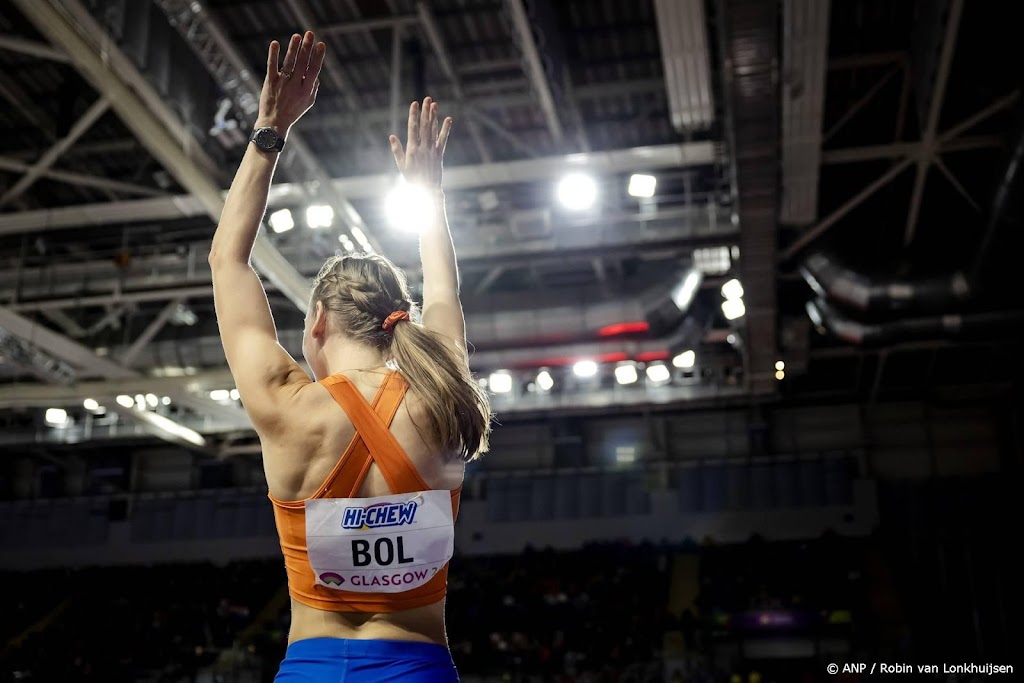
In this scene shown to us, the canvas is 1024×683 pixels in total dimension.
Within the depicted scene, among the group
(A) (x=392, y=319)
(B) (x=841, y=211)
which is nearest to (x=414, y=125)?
(A) (x=392, y=319)

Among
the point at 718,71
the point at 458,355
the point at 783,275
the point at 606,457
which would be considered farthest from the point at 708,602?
the point at 458,355

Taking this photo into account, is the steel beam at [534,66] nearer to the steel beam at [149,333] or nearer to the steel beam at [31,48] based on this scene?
the steel beam at [31,48]

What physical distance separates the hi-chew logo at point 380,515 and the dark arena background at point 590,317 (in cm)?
623

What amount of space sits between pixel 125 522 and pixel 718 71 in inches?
777

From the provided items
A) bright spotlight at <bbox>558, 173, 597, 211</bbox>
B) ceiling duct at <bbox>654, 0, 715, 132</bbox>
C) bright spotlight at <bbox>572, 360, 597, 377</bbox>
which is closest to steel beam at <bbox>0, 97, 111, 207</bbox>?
bright spotlight at <bbox>558, 173, 597, 211</bbox>

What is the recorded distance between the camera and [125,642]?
1995cm

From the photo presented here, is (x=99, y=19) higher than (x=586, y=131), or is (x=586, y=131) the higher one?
(x=586, y=131)

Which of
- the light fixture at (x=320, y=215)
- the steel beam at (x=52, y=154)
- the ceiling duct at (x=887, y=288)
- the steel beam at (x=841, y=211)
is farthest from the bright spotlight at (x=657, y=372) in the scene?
the steel beam at (x=52, y=154)

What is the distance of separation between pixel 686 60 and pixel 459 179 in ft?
10.8

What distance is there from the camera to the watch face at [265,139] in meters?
1.64

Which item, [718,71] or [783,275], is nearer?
[718,71]

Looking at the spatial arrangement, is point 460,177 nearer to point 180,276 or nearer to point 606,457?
point 180,276

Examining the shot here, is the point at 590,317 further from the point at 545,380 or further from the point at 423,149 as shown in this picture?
the point at 423,149

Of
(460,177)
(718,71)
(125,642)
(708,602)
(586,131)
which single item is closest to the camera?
(718,71)
